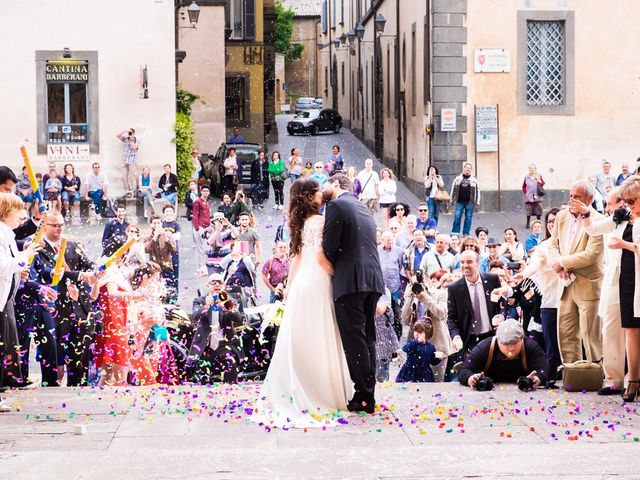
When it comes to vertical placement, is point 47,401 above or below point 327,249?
below

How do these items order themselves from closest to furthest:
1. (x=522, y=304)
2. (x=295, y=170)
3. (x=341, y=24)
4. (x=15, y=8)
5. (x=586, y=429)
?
1. (x=586, y=429)
2. (x=522, y=304)
3. (x=15, y=8)
4. (x=295, y=170)
5. (x=341, y=24)

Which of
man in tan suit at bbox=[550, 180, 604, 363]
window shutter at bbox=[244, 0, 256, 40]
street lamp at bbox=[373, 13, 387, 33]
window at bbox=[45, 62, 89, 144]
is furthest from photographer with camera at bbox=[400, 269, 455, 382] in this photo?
window shutter at bbox=[244, 0, 256, 40]

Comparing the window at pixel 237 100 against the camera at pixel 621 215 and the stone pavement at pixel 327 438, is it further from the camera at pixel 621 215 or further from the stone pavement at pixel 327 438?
the camera at pixel 621 215

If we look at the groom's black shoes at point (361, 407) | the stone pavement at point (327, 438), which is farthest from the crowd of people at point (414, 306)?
the groom's black shoes at point (361, 407)

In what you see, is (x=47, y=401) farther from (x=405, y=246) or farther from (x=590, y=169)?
(x=590, y=169)

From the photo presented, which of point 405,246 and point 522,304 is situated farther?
point 405,246

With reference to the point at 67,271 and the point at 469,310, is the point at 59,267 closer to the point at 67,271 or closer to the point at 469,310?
the point at 67,271

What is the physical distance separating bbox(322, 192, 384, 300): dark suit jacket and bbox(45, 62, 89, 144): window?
21.1m

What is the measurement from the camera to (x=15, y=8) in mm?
29234

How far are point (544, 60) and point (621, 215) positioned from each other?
20.2m

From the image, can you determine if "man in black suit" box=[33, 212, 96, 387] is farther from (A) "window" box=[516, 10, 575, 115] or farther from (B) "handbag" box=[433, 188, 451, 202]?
(A) "window" box=[516, 10, 575, 115]

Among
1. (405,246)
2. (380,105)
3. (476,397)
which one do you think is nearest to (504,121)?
(405,246)

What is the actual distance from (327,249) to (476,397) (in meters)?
1.72

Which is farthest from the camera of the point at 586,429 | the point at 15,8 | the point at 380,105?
the point at 380,105
